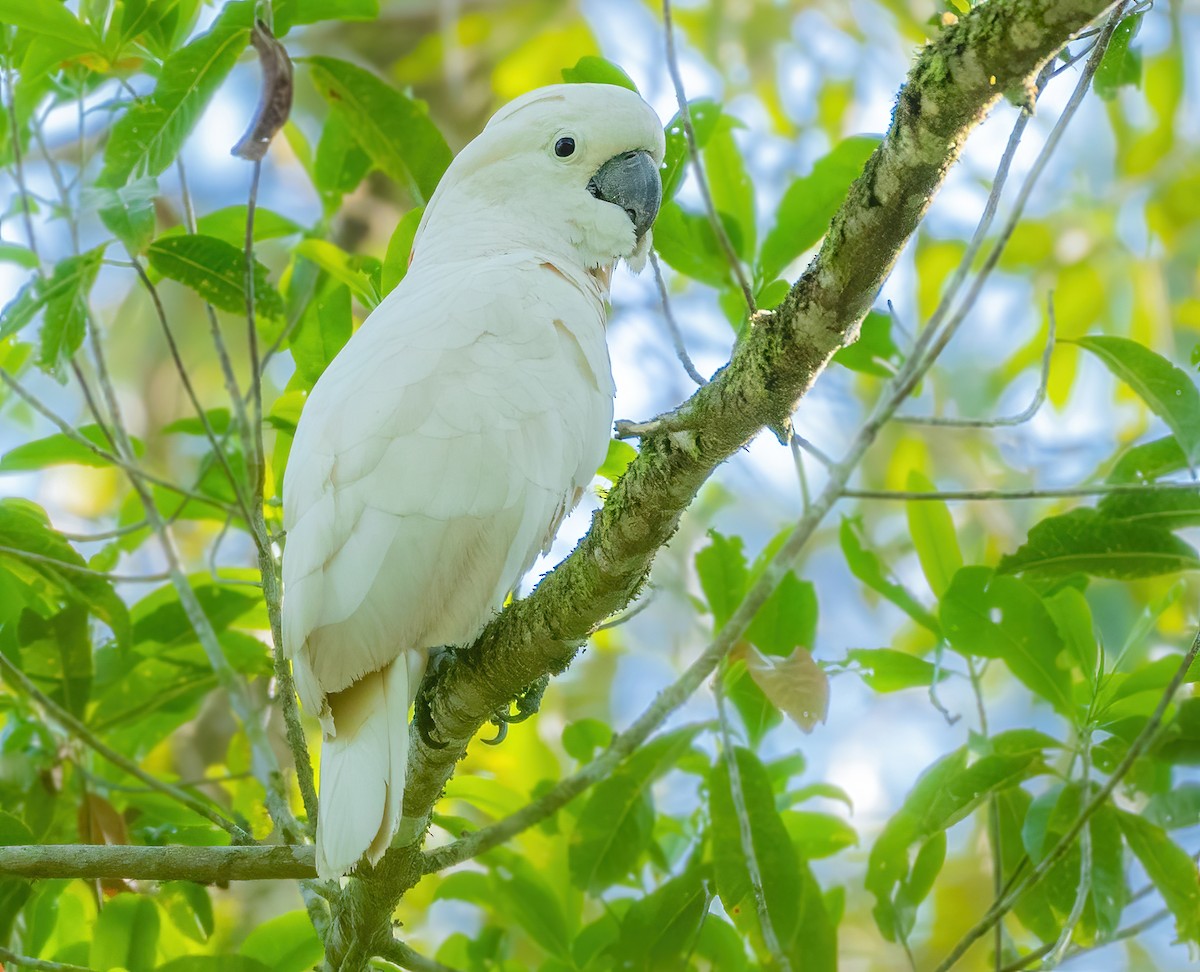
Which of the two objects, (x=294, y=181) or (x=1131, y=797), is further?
Answer: (x=294, y=181)

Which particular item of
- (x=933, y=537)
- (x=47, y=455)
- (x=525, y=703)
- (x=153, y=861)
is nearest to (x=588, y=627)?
(x=525, y=703)

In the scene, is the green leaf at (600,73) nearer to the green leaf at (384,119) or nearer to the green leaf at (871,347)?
the green leaf at (384,119)

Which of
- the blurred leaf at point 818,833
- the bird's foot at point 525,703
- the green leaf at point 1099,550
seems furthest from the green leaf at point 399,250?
the blurred leaf at point 818,833

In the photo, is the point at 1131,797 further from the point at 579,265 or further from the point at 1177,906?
the point at 579,265

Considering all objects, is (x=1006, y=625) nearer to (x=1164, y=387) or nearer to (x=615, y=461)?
(x=1164, y=387)

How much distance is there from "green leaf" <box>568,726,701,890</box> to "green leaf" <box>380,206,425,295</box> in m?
1.20

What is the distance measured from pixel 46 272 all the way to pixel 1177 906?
289cm

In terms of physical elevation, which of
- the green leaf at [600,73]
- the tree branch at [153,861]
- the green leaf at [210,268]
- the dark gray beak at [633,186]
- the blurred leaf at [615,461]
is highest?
the green leaf at [600,73]

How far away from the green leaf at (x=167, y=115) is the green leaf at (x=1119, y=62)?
1.65 metres

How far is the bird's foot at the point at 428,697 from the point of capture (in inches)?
79.0

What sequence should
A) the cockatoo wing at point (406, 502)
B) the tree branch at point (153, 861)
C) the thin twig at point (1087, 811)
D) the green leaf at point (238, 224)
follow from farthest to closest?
the green leaf at point (238, 224) → the thin twig at point (1087, 811) → the cockatoo wing at point (406, 502) → the tree branch at point (153, 861)

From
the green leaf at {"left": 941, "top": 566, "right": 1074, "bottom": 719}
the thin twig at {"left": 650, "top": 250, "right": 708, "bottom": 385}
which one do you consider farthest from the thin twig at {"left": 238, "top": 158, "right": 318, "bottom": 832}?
the green leaf at {"left": 941, "top": 566, "right": 1074, "bottom": 719}

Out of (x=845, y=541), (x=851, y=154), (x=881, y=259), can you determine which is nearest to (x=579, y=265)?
(x=851, y=154)

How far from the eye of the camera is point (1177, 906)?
224 centimetres
